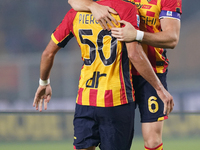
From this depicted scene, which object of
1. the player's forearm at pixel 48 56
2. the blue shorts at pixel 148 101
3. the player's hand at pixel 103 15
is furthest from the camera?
the blue shorts at pixel 148 101

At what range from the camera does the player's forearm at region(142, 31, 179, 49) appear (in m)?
1.90

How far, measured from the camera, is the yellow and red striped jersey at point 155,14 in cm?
210

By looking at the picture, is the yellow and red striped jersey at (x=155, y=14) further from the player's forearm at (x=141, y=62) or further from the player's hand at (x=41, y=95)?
the player's hand at (x=41, y=95)

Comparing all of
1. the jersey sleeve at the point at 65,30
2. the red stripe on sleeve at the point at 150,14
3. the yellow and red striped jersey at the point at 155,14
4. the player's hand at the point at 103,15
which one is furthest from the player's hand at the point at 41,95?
the red stripe on sleeve at the point at 150,14

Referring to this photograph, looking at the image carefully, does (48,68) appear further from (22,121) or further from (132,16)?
(22,121)

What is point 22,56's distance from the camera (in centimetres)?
475

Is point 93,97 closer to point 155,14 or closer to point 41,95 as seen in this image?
point 41,95

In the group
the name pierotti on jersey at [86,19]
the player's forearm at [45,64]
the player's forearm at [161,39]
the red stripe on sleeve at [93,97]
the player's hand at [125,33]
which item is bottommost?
the red stripe on sleeve at [93,97]

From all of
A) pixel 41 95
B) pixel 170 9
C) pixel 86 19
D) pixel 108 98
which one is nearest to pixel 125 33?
pixel 86 19

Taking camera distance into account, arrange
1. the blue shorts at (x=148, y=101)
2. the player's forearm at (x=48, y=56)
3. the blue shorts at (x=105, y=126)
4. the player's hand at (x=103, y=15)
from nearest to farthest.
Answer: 1. the player's hand at (x=103, y=15)
2. the blue shorts at (x=105, y=126)
3. the player's forearm at (x=48, y=56)
4. the blue shorts at (x=148, y=101)

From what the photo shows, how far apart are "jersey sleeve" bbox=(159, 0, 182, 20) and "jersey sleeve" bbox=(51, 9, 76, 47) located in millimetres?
619

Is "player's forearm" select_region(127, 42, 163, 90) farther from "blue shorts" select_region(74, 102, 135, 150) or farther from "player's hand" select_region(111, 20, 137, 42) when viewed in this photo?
"blue shorts" select_region(74, 102, 135, 150)

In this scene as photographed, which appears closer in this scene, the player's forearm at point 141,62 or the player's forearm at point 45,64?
the player's forearm at point 141,62

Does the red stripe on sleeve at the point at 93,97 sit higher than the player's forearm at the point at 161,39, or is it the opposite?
the player's forearm at the point at 161,39
